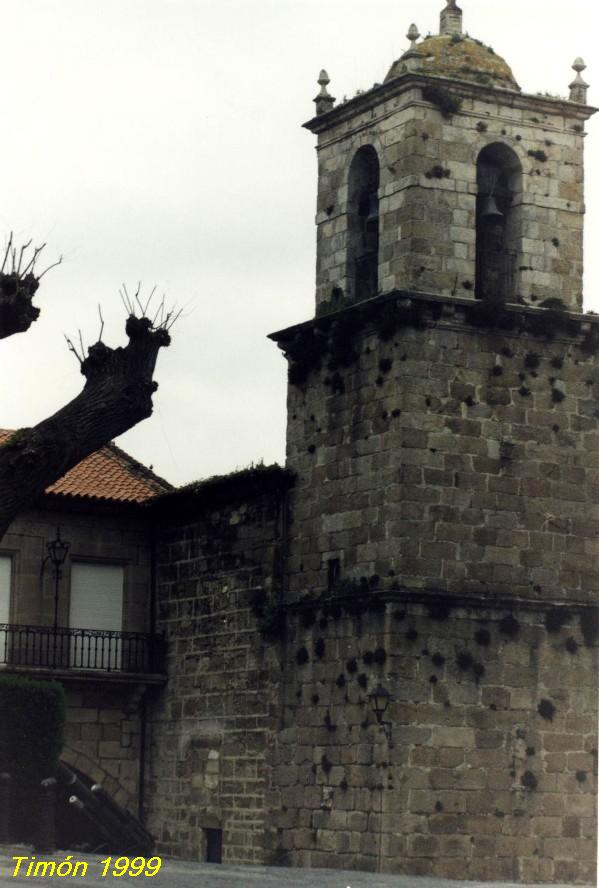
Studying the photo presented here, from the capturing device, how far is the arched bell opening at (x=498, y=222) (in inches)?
1163

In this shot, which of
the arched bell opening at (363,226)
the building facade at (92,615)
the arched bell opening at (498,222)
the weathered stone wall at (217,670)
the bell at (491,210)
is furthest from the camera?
the building facade at (92,615)

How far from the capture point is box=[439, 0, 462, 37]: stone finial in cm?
3031

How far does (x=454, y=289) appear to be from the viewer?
28.8m

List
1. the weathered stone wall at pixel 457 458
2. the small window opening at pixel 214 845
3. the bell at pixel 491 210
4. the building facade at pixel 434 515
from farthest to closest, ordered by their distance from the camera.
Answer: the small window opening at pixel 214 845, the bell at pixel 491 210, the weathered stone wall at pixel 457 458, the building facade at pixel 434 515

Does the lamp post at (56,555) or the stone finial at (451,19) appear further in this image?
the lamp post at (56,555)

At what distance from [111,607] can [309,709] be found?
19.2 feet

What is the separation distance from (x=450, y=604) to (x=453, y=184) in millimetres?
5458

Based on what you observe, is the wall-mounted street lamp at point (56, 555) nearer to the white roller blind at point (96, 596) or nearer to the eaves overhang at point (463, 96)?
the white roller blind at point (96, 596)

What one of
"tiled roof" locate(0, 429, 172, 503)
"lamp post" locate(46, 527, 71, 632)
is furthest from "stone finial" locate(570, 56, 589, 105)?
"lamp post" locate(46, 527, 71, 632)

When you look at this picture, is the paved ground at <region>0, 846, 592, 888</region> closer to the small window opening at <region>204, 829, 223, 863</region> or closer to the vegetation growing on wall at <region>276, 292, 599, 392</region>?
the small window opening at <region>204, 829, 223, 863</region>

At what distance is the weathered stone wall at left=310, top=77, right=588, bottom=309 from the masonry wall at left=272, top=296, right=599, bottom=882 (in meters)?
0.65

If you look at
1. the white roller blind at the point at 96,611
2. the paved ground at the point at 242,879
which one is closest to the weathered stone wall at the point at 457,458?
the paved ground at the point at 242,879

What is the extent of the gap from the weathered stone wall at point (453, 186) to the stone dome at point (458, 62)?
0.31 meters

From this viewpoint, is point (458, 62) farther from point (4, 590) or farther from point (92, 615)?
point (4, 590)
